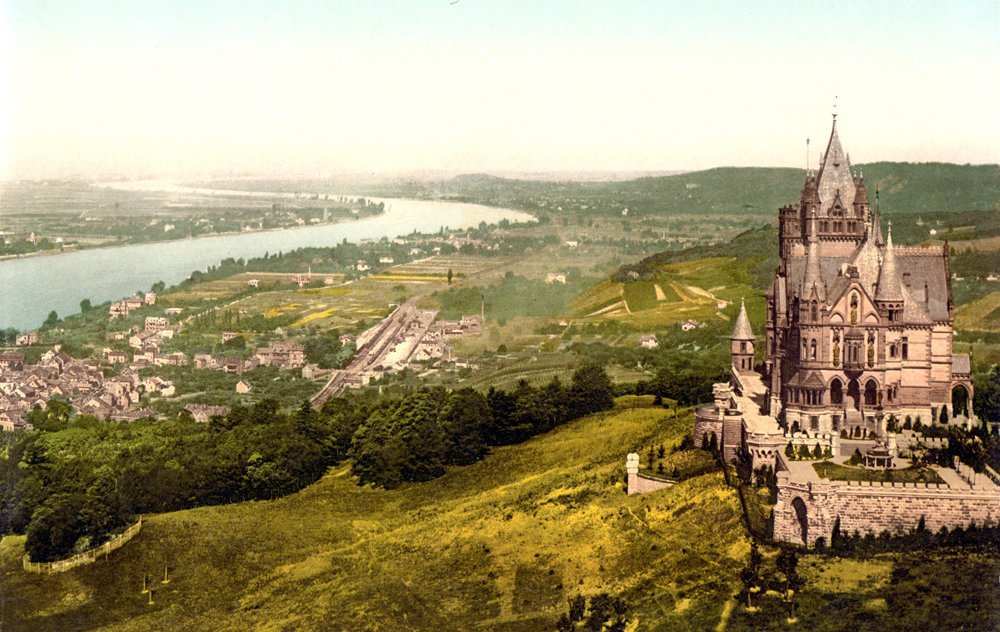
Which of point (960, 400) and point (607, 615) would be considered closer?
point (607, 615)

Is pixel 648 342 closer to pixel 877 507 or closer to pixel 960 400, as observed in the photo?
pixel 960 400

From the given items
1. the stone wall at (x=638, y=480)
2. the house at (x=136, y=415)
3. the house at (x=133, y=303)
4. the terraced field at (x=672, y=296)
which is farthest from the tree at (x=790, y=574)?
the house at (x=133, y=303)

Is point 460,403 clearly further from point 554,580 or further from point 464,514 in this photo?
point 554,580

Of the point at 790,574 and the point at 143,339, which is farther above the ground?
the point at 143,339

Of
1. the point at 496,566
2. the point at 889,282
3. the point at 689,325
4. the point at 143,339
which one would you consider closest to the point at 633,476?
the point at 496,566

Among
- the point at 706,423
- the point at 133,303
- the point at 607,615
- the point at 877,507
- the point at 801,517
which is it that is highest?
the point at 133,303

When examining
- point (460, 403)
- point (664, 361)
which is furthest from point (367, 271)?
point (460, 403)
